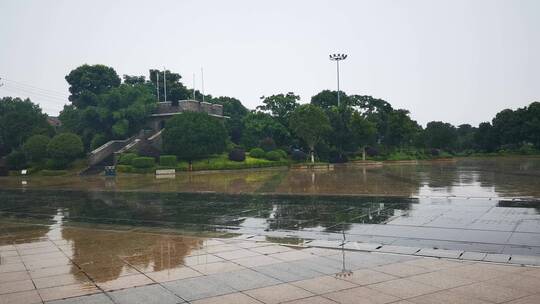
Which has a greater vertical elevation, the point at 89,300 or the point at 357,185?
the point at 357,185

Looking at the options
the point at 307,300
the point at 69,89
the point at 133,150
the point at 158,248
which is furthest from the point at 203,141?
the point at 307,300

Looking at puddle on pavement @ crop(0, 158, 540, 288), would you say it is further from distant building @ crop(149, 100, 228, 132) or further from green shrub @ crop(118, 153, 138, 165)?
distant building @ crop(149, 100, 228, 132)

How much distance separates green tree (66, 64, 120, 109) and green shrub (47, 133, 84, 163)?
1299 cm

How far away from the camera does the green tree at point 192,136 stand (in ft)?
139

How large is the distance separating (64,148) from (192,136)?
12.9 m

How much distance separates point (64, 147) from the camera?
4216 centimetres

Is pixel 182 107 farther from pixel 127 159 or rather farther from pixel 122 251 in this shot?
pixel 122 251

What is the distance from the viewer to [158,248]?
795 centimetres

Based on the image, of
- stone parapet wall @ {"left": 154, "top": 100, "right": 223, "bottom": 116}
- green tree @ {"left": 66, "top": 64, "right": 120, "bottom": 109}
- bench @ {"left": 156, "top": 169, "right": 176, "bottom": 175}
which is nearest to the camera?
bench @ {"left": 156, "top": 169, "right": 176, "bottom": 175}

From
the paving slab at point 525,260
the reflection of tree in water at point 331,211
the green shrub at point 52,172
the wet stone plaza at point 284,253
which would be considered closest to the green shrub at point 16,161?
the green shrub at point 52,172

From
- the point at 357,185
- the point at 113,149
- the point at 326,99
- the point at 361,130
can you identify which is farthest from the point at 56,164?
the point at 326,99

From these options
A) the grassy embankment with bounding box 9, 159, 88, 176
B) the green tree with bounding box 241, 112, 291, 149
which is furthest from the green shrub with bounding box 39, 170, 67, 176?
the green tree with bounding box 241, 112, 291, 149

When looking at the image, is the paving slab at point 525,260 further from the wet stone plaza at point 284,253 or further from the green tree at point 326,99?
the green tree at point 326,99

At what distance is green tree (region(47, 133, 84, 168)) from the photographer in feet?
138
